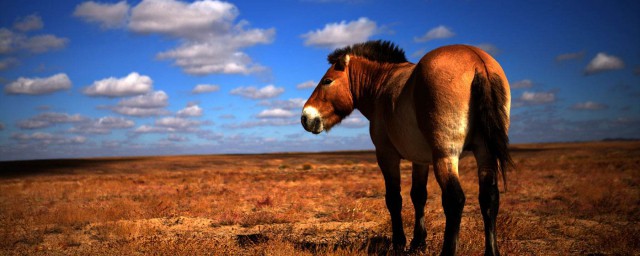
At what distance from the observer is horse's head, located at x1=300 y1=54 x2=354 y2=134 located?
5863 millimetres

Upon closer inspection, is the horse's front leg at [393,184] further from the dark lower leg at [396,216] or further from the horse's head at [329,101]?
the horse's head at [329,101]

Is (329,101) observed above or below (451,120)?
above

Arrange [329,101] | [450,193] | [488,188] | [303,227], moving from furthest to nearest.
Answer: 1. [303,227]
2. [329,101]
3. [488,188]
4. [450,193]

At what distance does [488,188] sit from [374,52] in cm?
280

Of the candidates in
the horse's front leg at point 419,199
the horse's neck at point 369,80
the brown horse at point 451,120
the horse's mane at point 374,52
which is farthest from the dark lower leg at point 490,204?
the horse's mane at point 374,52

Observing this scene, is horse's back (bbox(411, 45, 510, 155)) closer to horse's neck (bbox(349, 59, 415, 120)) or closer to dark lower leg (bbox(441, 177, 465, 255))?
dark lower leg (bbox(441, 177, 465, 255))

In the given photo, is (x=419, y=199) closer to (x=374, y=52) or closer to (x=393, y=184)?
(x=393, y=184)

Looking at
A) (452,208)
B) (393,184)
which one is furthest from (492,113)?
(393,184)

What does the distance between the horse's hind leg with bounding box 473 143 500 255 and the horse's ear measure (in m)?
2.47

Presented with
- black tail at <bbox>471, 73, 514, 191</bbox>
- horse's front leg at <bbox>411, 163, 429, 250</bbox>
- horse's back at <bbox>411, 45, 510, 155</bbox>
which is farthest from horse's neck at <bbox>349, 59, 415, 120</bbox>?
black tail at <bbox>471, 73, 514, 191</bbox>

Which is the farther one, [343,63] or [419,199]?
[343,63]

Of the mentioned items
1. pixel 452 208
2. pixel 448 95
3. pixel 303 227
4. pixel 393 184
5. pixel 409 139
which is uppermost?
pixel 448 95

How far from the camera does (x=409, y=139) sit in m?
4.48

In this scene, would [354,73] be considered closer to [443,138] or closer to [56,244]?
[443,138]
